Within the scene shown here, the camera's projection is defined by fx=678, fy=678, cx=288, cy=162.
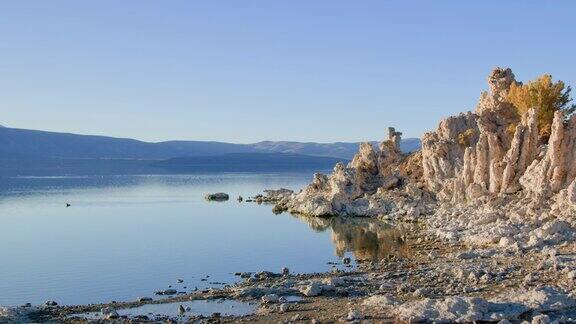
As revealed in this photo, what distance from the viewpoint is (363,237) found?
53875 mm

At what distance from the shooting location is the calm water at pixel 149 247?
120ft

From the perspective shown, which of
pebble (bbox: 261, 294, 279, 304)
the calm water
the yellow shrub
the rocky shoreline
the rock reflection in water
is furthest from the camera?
the yellow shrub

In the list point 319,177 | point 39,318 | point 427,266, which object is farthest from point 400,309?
point 319,177

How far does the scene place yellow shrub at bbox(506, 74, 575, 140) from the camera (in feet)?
211

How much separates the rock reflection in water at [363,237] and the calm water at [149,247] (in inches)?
3.6

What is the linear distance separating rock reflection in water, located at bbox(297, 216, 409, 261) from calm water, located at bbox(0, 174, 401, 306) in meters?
0.09

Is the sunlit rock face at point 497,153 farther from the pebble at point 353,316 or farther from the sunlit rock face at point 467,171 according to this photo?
the pebble at point 353,316

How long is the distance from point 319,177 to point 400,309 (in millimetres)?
59082

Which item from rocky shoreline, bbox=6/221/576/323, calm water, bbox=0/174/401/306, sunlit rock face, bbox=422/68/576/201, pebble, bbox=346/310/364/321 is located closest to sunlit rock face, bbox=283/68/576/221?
sunlit rock face, bbox=422/68/576/201

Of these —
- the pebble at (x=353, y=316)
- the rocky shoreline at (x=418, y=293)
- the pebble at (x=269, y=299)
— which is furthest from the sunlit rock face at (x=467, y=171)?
the pebble at (x=353, y=316)

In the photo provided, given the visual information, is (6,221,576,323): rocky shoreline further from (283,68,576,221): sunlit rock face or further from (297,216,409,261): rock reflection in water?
(283,68,576,221): sunlit rock face

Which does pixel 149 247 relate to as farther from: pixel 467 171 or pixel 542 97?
pixel 542 97

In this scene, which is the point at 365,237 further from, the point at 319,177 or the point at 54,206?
the point at 54,206

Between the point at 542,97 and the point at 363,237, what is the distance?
24572 mm
